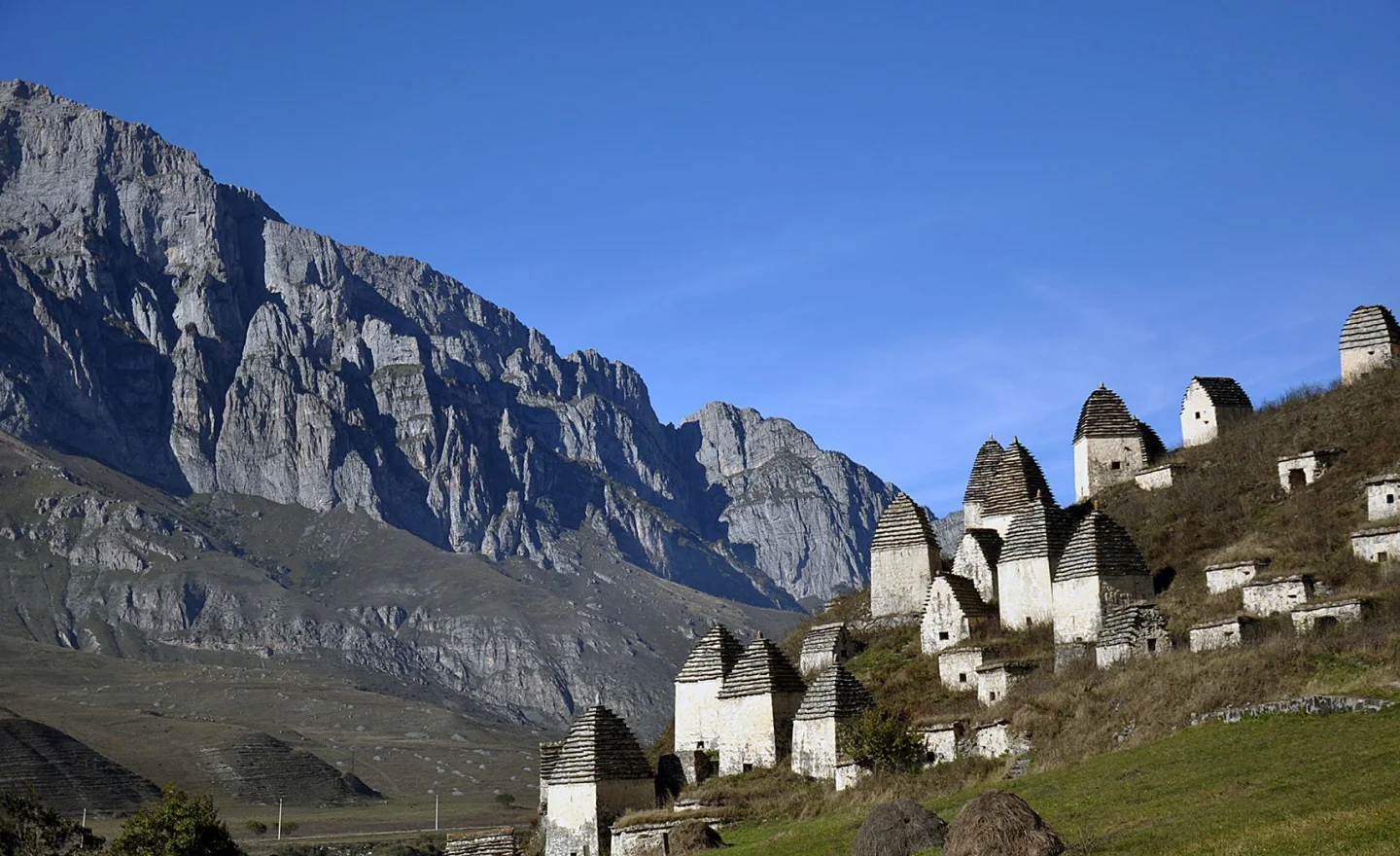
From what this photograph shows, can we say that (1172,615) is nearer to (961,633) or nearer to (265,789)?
(961,633)

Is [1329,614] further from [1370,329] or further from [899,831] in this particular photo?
[1370,329]

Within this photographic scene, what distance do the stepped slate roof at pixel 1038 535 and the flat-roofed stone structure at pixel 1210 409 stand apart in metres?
14.9

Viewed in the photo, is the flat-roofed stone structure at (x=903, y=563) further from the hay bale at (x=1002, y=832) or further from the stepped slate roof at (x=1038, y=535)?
the hay bale at (x=1002, y=832)

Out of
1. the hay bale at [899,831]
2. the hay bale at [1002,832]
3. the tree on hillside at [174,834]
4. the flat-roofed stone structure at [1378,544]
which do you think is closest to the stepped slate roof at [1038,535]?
the flat-roofed stone structure at [1378,544]

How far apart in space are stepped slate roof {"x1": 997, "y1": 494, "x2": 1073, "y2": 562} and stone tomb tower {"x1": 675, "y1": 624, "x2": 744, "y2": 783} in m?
8.50

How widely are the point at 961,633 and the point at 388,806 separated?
422 feet

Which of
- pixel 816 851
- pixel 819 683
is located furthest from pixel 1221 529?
pixel 816 851

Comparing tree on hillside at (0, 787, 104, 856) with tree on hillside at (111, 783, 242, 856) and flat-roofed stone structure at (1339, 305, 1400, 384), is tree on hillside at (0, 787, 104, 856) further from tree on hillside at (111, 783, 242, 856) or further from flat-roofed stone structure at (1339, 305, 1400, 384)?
flat-roofed stone structure at (1339, 305, 1400, 384)

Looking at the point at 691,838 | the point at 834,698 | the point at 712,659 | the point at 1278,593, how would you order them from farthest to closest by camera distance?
the point at 712,659
the point at 1278,593
the point at 834,698
the point at 691,838

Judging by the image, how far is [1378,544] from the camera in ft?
135

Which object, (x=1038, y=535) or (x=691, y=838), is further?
(x=1038, y=535)

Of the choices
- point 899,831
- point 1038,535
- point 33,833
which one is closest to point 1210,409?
point 1038,535

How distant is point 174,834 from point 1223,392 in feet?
131

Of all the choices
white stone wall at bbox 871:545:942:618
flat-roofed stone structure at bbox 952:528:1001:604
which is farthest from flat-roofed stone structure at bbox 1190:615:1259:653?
white stone wall at bbox 871:545:942:618
